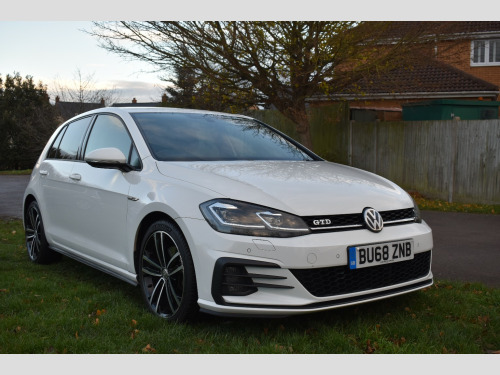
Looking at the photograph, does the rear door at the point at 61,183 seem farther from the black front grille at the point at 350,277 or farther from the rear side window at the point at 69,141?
the black front grille at the point at 350,277

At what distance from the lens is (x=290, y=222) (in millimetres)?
3557

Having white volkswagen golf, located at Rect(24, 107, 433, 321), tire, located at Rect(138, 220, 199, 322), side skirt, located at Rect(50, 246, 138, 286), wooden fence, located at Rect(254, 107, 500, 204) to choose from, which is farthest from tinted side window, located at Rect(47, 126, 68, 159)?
wooden fence, located at Rect(254, 107, 500, 204)

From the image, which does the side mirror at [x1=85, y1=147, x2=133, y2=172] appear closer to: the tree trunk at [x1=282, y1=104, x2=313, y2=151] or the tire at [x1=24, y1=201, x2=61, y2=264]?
the tire at [x1=24, y1=201, x2=61, y2=264]

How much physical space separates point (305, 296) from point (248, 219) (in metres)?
0.60

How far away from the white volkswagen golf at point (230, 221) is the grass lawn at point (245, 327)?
0.76 ft

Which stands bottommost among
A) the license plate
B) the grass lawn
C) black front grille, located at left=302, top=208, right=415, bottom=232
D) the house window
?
the grass lawn

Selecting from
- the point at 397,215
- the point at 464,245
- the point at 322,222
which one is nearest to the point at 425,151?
the point at 464,245

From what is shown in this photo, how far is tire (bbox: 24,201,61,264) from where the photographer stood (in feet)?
20.1

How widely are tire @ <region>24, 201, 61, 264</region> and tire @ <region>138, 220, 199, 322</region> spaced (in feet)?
7.42

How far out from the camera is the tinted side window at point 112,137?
4.63 meters

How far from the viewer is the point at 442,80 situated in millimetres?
21859

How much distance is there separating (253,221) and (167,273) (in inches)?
34.4

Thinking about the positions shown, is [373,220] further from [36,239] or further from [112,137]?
[36,239]

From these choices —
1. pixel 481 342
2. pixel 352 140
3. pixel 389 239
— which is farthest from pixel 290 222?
pixel 352 140
